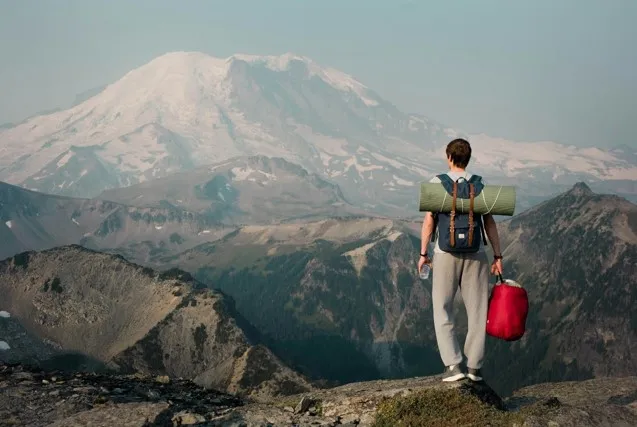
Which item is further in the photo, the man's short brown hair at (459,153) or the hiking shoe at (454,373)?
the hiking shoe at (454,373)

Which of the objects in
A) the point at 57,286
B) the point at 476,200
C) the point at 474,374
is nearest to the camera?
the point at 476,200

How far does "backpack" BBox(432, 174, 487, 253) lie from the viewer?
1387 centimetres

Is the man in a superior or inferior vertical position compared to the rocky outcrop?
superior

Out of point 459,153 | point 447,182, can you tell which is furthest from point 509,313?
point 459,153

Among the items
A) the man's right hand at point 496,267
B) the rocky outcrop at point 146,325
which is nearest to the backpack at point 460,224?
the man's right hand at point 496,267

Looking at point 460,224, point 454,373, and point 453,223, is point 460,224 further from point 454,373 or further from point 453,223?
point 454,373

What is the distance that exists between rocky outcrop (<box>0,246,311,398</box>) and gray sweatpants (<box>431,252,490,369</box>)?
10358 centimetres

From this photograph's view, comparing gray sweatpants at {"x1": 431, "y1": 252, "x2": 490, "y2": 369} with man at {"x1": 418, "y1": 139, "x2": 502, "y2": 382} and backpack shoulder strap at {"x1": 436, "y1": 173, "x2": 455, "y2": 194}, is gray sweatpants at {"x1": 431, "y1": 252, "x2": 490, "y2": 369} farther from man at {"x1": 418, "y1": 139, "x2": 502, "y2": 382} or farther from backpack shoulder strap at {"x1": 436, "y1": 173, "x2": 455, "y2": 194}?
backpack shoulder strap at {"x1": 436, "y1": 173, "x2": 455, "y2": 194}

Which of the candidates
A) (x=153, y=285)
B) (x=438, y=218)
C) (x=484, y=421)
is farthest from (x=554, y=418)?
(x=153, y=285)

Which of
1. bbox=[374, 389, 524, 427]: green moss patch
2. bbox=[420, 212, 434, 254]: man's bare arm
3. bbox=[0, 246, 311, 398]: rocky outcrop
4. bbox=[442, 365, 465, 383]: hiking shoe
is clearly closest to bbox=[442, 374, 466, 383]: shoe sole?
bbox=[442, 365, 465, 383]: hiking shoe

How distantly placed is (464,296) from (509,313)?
1.37 meters

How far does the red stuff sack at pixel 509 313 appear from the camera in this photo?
45.6ft

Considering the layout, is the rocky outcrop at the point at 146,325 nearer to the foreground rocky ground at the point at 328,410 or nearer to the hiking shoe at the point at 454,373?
the foreground rocky ground at the point at 328,410

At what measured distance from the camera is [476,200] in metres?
13.9
